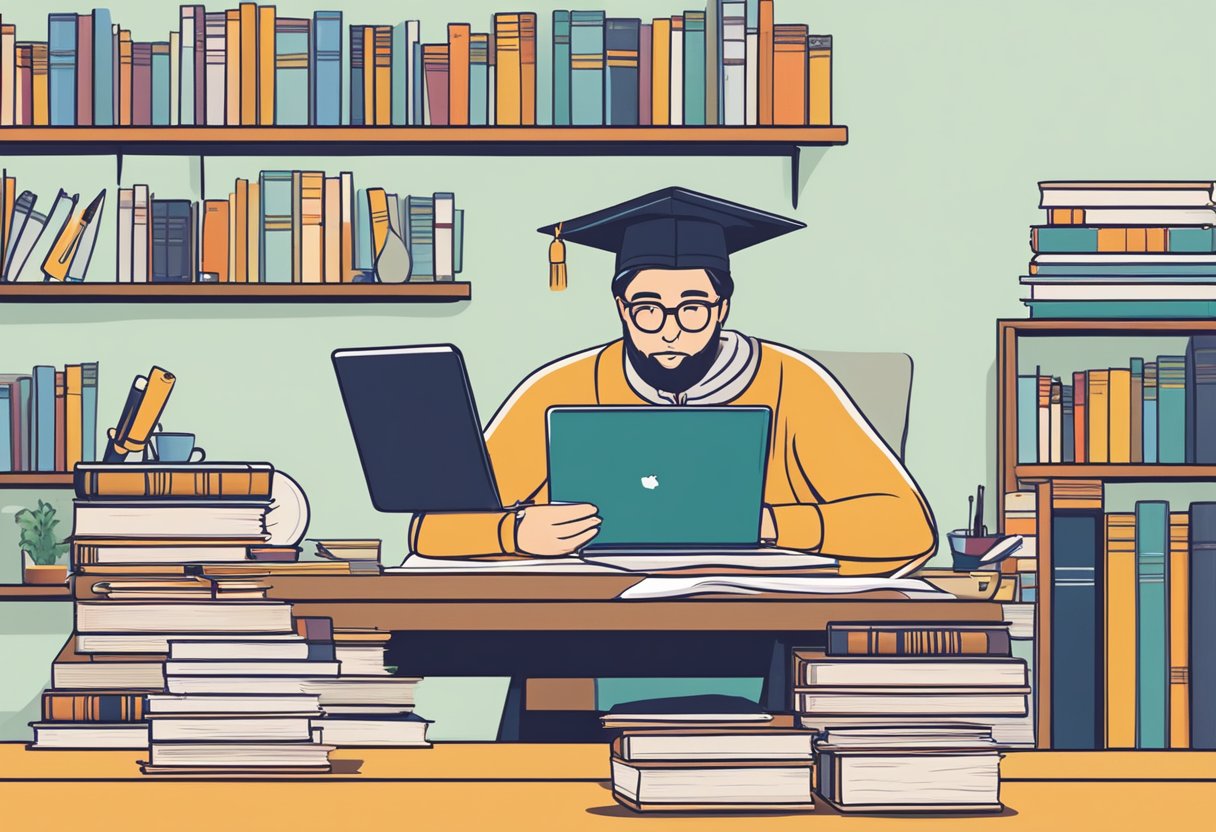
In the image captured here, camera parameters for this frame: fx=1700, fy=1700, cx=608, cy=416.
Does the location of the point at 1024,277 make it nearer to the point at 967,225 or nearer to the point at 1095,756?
the point at 967,225

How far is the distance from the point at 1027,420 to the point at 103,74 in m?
2.27

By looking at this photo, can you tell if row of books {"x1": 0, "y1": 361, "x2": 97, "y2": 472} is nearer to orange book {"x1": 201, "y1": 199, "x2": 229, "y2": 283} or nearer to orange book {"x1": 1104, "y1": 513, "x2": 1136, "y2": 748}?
orange book {"x1": 201, "y1": 199, "x2": 229, "y2": 283}

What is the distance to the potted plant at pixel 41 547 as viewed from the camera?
3914mm

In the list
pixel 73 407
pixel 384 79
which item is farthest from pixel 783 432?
pixel 73 407

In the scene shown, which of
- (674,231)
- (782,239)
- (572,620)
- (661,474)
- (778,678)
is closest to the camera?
(572,620)

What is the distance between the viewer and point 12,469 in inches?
153

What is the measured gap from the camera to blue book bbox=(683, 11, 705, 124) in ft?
12.8

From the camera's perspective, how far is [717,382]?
371 cm

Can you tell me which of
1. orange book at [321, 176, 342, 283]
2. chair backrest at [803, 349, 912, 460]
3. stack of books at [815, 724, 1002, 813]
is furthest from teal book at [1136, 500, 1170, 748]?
stack of books at [815, 724, 1002, 813]

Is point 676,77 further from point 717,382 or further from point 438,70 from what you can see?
point 717,382

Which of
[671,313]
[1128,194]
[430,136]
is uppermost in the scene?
[430,136]

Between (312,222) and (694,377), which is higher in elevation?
(312,222)

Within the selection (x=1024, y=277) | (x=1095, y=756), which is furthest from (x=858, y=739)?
(x=1024, y=277)

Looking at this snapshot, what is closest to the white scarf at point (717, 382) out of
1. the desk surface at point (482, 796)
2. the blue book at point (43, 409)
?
the blue book at point (43, 409)
